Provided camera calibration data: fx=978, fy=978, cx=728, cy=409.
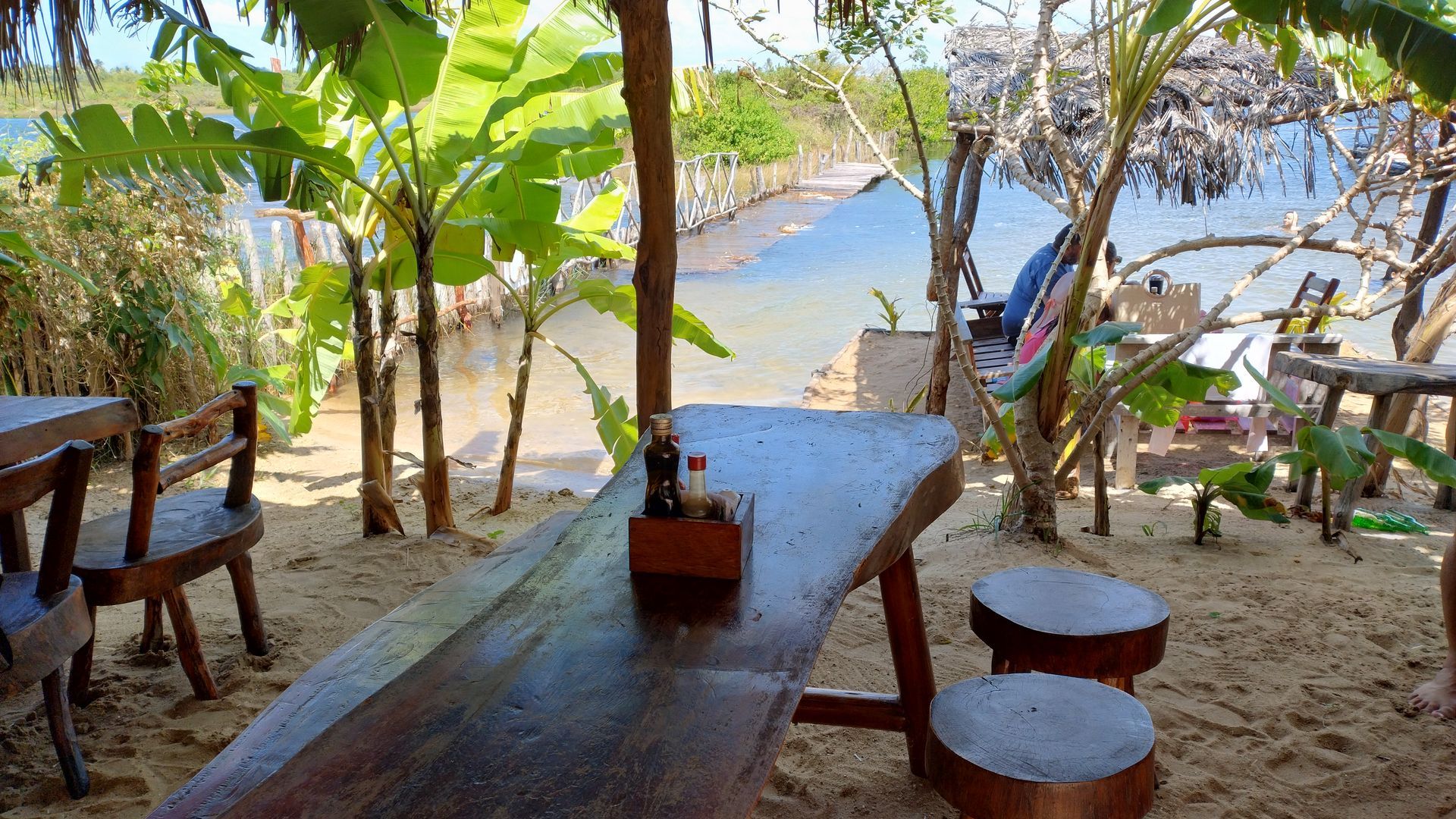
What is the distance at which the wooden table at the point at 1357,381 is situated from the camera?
4184 mm

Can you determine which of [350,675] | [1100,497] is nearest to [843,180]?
[1100,497]

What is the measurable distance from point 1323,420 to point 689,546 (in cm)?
416

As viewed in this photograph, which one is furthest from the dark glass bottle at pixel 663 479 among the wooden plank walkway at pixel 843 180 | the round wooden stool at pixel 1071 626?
the wooden plank walkway at pixel 843 180

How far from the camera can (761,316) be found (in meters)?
13.2

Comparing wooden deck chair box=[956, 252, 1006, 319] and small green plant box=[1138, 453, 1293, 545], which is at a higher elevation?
wooden deck chair box=[956, 252, 1006, 319]

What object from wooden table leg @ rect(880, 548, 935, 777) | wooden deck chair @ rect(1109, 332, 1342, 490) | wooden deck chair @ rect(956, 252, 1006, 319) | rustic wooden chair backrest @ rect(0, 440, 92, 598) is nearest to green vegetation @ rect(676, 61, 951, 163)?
wooden deck chair @ rect(956, 252, 1006, 319)

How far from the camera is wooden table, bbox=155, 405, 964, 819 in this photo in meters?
1.17

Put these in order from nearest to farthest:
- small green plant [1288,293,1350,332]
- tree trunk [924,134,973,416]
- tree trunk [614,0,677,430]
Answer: tree trunk [614,0,677,430]
tree trunk [924,134,973,416]
small green plant [1288,293,1350,332]

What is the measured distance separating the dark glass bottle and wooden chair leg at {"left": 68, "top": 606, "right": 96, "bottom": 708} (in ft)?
6.47

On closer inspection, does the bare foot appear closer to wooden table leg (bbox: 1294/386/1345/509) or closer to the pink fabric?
wooden table leg (bbox: 1294/386/1345/509)

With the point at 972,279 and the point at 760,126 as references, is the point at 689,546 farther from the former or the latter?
the point at 760,126

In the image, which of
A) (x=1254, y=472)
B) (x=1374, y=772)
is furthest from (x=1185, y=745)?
(x=1254, y=472)

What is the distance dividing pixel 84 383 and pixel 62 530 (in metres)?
4.54

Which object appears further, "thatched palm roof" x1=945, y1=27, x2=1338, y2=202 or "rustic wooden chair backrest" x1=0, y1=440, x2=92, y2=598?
"thatched palm roof" x1=945, y1=27, x2=1338, y2=202
